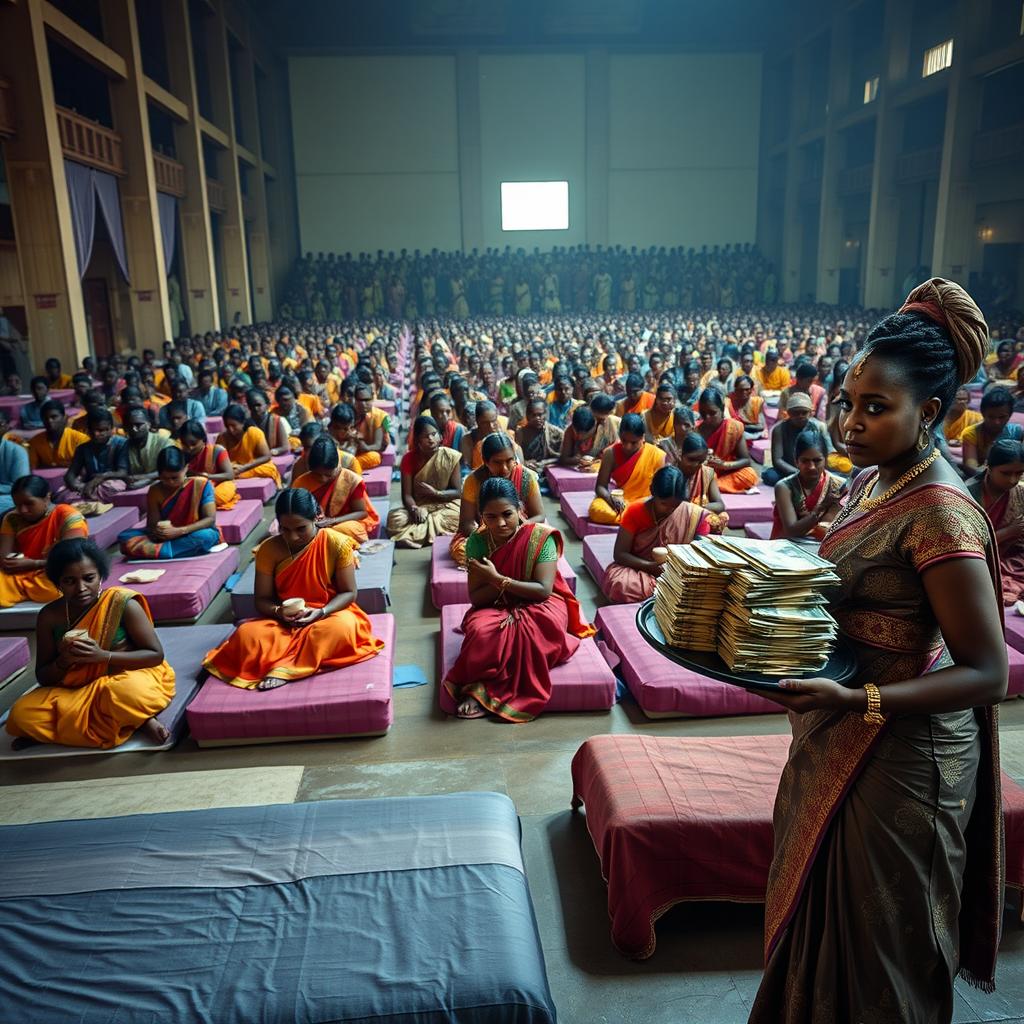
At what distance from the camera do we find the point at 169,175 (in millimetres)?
19828

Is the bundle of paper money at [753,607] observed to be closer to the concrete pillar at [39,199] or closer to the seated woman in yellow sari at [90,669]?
the seated woman in yellow sari at [90,669]

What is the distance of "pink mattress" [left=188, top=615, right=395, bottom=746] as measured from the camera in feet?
13.7

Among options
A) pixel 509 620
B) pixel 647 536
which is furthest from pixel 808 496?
pixel 509 620

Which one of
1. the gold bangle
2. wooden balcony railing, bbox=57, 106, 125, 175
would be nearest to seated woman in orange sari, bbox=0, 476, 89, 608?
the gold bangle

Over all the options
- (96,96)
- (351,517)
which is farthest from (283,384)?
(96,96)

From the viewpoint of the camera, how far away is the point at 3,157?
13.3 m

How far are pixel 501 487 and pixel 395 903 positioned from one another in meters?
2.31

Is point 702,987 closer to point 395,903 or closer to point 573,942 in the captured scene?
point 573,942

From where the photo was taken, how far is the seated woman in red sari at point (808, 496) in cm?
552

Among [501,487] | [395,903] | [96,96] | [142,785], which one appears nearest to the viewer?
[395,903]

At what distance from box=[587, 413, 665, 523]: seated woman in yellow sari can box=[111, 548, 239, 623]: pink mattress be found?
10.0ft

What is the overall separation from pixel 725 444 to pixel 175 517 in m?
5.00

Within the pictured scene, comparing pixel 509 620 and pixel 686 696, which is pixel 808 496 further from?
pixel 509 620

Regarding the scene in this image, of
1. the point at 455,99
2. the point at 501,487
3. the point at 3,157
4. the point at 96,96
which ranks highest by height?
the point at 455,99
